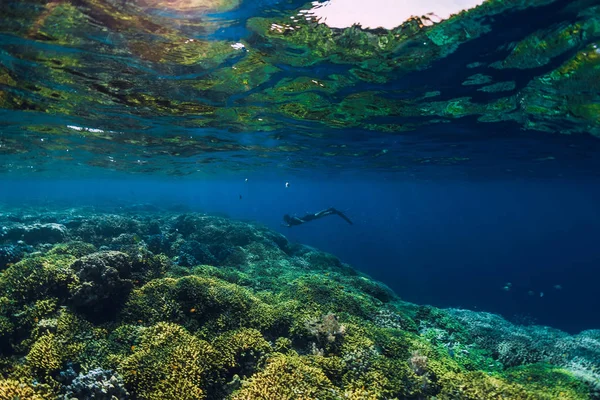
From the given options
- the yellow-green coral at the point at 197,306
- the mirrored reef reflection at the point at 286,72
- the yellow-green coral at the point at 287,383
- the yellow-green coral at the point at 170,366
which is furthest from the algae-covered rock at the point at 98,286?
the mirrored reef reflection at the point at 286,72

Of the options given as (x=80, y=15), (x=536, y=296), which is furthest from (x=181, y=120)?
(x=536, y=296)

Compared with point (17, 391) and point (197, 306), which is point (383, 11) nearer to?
point (197, 306)

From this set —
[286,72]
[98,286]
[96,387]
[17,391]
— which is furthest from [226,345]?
[286,72]

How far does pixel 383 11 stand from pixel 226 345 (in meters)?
10.0

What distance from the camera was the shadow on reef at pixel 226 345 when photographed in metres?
5.34

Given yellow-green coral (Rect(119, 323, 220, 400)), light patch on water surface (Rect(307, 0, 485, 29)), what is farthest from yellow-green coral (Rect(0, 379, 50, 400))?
light patch on water surface (Rect(307, 0, 485, 29))

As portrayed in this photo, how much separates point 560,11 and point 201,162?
3549 centimetres

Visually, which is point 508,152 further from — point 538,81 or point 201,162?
point 201,162

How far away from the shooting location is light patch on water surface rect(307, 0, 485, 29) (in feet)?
27.9

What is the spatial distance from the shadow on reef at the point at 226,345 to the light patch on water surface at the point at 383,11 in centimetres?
854

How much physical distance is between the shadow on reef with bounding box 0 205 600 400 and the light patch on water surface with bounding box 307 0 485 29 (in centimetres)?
854

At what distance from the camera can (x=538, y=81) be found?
495 inches

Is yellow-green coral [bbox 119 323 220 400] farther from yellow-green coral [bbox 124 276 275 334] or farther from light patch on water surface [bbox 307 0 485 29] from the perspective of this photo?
light patch on water surface [bbox 307 0 485 29]

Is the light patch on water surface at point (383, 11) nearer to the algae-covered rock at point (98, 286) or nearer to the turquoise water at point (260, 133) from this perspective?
the turquoise water at point (260, 133)
